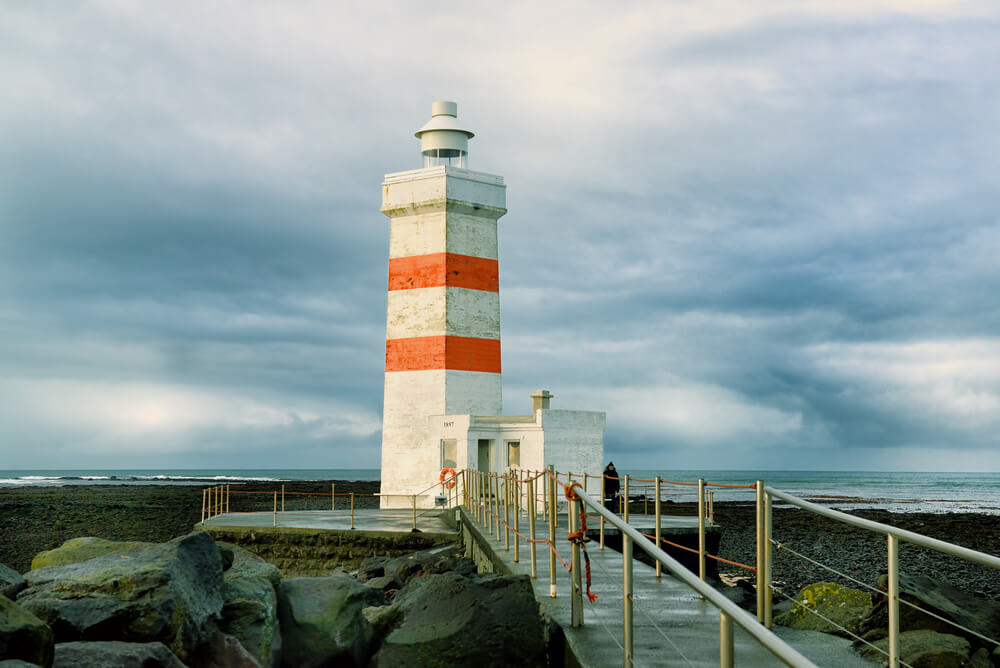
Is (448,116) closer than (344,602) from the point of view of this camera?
No

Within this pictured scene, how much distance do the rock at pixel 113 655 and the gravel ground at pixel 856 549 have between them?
8521 millimetres

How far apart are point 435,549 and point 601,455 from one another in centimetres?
566

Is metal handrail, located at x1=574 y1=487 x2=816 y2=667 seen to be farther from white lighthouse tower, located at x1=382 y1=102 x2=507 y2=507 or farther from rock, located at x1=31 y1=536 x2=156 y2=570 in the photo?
white lighthouse tower, located at x1=382 y1=102 x2=507 y2=507

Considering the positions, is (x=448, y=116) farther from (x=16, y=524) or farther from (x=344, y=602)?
(x=16, y=524)

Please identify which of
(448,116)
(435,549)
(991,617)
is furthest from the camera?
(448,116)

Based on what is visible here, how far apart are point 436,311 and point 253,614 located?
12492mm

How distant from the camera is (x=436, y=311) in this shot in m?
19.4

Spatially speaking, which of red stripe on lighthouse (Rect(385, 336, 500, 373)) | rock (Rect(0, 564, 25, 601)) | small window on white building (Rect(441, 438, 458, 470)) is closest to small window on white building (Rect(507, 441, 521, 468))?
small window on white building (Rect(441, 438, 458, 470))

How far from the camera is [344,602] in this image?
781cm

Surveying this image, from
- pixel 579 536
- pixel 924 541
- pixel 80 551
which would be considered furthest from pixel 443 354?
pixel 924 541

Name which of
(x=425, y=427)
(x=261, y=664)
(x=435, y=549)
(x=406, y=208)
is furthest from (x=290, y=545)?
(x=261, y=664)

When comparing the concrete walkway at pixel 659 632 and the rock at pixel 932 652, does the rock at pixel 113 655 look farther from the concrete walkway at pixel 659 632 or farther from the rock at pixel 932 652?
the rock at pixel 932 652

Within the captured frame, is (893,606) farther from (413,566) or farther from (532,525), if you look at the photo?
(413,566)

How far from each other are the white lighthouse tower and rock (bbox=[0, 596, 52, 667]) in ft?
46.6
